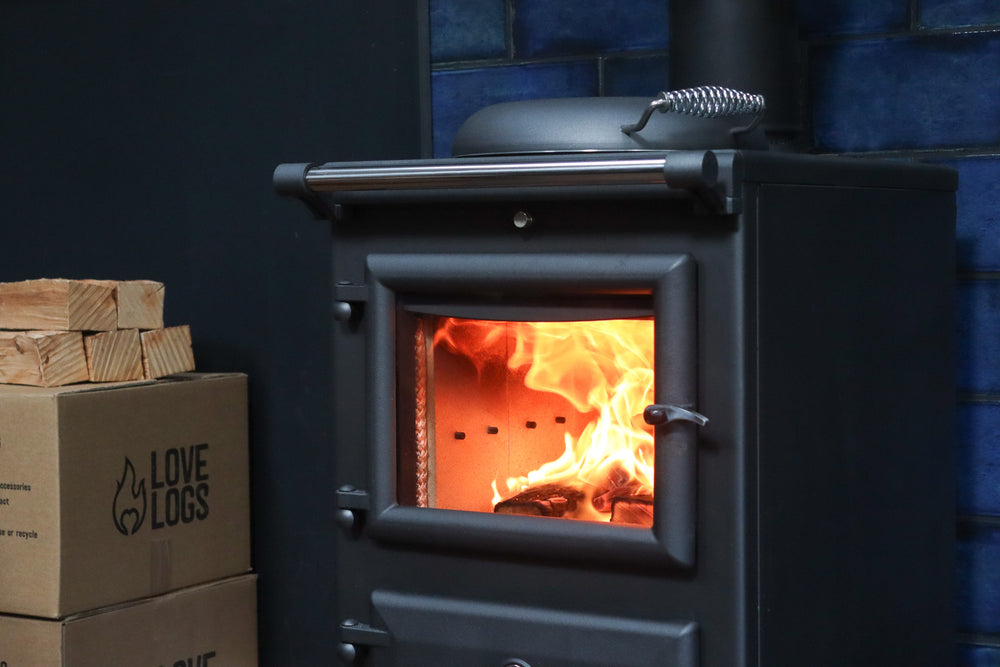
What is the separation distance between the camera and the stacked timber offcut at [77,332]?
1944 mm

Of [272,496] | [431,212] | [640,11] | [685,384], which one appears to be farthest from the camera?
[272,496]

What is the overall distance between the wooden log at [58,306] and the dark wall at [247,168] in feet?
1.04

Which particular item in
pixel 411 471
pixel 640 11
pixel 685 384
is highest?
pixel 640 11

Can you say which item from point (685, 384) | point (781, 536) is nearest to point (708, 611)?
point (781, 536)

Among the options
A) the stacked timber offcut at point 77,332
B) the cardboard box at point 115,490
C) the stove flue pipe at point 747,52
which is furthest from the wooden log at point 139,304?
the stove flue pipe at point 747,52

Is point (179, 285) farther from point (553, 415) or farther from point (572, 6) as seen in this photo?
point (553, 415)

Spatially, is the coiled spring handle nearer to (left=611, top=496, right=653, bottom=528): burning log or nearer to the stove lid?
the stove lid

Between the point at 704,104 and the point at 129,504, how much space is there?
1.10 metres

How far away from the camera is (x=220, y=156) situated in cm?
228

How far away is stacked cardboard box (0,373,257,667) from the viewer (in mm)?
1871

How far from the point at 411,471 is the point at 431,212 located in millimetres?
309

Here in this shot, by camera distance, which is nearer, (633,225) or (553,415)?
(633,225)

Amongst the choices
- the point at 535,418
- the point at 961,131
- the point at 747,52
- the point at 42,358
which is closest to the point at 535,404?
the point at 535,418

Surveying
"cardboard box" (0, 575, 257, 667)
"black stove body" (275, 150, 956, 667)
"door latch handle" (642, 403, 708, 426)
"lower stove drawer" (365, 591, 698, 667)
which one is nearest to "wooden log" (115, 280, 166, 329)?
"cardboard box" (0, 575, 257, 667)
